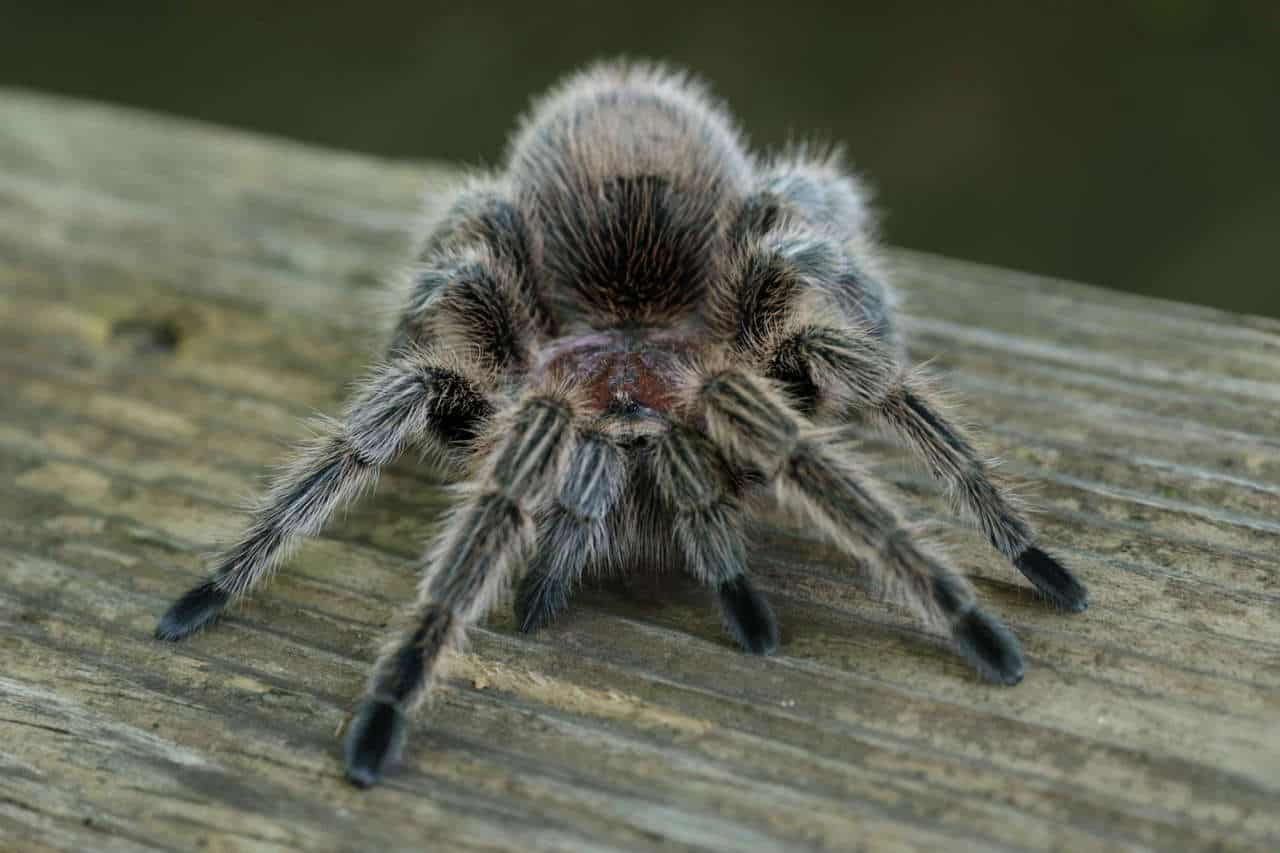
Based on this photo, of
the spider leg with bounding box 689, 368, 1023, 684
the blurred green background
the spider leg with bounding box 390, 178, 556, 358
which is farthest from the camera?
the blurred green background

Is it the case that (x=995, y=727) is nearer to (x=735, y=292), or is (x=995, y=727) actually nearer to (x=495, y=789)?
(x=495, y=789)

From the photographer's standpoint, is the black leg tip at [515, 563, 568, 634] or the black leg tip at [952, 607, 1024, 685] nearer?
the black leg tip at [952, 607, 1024, 685]

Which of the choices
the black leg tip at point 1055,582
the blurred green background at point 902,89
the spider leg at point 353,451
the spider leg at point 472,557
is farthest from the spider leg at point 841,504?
the blurred green background at point 902,89

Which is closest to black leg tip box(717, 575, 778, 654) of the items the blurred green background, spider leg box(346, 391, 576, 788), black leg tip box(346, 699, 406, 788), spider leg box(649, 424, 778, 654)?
spider leg box(649, 424, 778, 654)

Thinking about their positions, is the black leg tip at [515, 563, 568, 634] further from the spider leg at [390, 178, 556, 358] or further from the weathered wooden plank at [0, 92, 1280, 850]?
the spider leg at [390, 178, 556, 358]

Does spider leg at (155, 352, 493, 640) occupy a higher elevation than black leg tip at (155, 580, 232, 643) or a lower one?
higher

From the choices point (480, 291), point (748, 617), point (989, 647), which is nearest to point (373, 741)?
point (748, 617)

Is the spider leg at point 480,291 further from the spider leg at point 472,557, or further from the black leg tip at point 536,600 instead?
the black leg tip at point 536,600
